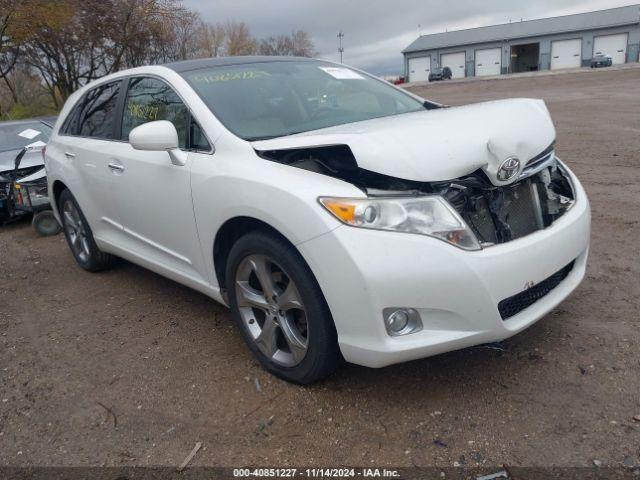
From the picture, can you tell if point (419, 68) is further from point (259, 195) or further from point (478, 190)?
point (259, 195)

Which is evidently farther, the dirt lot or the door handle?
the door handle

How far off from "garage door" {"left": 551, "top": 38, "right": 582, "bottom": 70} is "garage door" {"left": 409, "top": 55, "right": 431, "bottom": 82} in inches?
532

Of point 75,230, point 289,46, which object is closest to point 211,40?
point 289,46

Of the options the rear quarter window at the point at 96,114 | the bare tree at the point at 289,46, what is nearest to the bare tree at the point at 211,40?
the bare tree at the point at 289,46

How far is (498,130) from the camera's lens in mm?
2559

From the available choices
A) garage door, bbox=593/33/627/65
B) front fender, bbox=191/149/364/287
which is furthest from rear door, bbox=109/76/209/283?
garage door, bbox=593/33/627/65

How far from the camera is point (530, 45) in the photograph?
61500 millimetres

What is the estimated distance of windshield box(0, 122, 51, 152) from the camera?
8141 mm

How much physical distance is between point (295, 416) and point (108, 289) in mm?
2566

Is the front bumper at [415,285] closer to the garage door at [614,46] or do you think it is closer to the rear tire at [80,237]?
the rear tire at [80,237]

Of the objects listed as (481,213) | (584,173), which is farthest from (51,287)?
(584,173)

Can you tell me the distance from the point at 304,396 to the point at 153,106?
84.5 inches

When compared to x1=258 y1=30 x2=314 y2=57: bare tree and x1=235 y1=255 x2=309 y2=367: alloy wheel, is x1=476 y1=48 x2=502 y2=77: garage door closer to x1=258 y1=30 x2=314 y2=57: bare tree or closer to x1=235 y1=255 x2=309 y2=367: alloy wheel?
x1=258 y1=30 x2=314 y2=57: bare tree

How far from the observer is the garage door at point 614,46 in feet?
178
